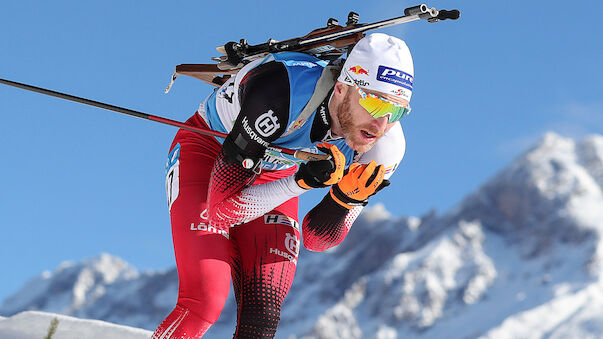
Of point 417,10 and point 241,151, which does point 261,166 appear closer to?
point 241,151

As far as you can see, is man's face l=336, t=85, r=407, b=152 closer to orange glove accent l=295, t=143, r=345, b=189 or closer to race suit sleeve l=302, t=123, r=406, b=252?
orange glove accent l=295, t=143, r=345, b=189

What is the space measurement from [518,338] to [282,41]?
167 meters

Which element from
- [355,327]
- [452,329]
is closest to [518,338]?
[452,329]

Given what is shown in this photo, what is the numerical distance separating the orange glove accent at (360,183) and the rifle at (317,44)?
105cm

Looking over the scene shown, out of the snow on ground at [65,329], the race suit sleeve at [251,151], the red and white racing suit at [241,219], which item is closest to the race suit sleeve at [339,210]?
the red and white racing suit at [241,219]

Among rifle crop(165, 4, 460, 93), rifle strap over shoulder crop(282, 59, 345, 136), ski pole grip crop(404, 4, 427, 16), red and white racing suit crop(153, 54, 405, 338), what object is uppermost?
rifle crop(165, 4, 460, 93)

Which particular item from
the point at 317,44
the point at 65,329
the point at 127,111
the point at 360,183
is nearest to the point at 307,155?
the point at 360,183

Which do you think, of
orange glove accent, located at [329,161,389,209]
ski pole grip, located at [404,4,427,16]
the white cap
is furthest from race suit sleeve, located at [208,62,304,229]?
ski pole grip, located at [404,4,427,16]

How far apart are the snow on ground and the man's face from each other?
497 cm

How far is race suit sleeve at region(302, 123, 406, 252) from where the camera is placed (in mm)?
6676

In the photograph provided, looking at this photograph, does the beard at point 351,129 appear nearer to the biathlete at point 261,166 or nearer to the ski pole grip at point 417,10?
the biathlete at point 261,166

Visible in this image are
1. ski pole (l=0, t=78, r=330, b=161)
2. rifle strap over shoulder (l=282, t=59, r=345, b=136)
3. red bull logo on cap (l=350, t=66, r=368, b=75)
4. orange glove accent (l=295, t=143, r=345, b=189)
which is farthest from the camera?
ski pole (l=0, t=78, r=330, b=161)

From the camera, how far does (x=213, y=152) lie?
6719 millimetres

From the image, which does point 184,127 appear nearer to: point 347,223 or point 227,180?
point 227,180
